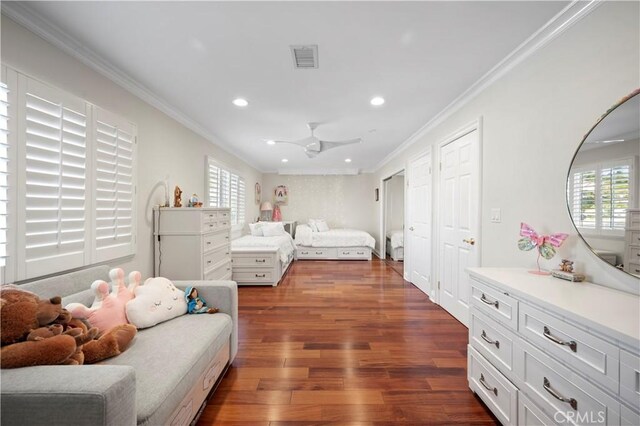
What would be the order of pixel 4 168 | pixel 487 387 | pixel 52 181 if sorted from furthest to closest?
pixel 52 181, pixel 487 387, pixel 4 168

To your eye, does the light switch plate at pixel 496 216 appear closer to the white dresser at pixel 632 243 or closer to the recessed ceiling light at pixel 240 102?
the white dresser at pixel 632 243

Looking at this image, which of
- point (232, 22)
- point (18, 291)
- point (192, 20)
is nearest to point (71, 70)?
point (192, 20)

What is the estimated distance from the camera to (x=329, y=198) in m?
7.32

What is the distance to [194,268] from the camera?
8.54 ft

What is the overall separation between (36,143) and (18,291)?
994 millimetres

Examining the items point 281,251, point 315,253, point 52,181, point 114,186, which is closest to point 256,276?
point 281,251

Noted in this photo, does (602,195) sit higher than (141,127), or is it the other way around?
(141,127)

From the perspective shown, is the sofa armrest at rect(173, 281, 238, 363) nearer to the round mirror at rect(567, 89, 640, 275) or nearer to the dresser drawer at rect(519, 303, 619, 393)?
the dresser drawer at rect(519, 303, 619, 393)

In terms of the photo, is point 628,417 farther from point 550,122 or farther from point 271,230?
point 271,230

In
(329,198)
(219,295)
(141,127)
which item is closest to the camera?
(219,295)

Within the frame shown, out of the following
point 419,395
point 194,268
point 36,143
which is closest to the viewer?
point 36,143

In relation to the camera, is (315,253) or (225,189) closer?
(225,189)

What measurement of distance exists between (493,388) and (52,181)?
3030 mm

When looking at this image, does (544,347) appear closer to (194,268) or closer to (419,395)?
(419,395)
